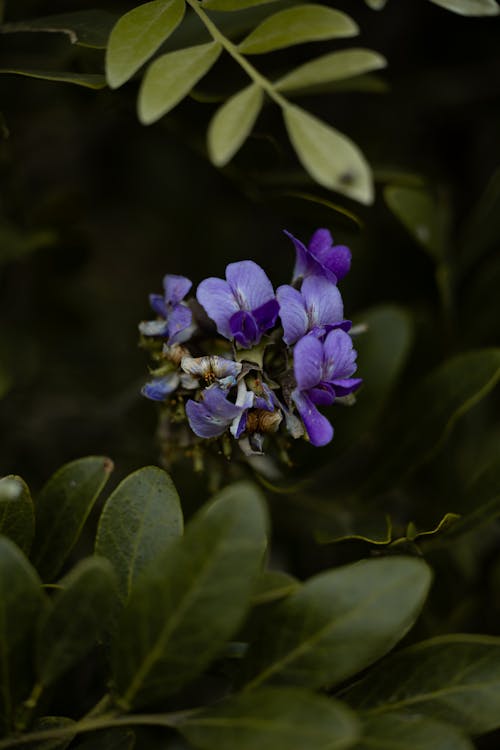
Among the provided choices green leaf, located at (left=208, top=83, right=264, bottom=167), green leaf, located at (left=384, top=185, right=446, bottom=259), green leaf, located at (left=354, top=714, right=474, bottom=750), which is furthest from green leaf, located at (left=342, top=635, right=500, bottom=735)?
green leaf, located at (left=384, top=185, right=446, bottom=259)

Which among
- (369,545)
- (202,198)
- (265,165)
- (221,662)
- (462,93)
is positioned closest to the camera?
(221,662)

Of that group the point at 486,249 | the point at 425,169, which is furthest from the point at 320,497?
the point at 425,169

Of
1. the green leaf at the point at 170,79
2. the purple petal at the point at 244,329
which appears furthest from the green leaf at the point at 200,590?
the green leaf at the point at 170,79

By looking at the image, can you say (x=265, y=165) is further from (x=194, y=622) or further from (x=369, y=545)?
(x=194, y=622)

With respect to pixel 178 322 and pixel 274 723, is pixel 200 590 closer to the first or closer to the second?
pixel 274 723

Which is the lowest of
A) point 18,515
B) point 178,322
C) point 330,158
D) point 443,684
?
point 443,684

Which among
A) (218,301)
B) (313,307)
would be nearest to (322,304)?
(313,307)

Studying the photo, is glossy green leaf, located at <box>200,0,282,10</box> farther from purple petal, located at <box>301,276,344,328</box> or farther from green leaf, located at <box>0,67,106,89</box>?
purple petal, located at <box>301,276,344,328</box>
